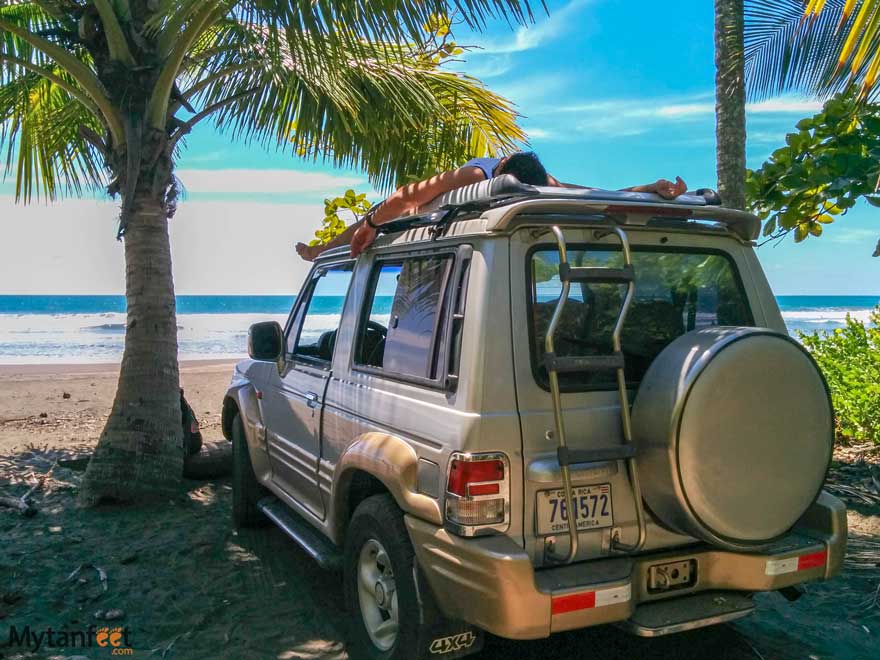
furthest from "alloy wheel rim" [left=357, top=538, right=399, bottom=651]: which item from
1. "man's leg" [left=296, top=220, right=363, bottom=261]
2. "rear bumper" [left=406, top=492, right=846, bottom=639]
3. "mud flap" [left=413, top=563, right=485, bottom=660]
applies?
"man's leg" [left=296, top=220, right=363, bottom=261]

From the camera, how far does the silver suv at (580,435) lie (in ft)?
8.44

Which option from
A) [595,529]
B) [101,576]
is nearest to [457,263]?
[595,529]

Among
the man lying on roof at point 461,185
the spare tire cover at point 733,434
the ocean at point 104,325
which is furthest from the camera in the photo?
the ocean at point 104,325

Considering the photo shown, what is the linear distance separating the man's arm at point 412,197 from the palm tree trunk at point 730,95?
4.12 meters

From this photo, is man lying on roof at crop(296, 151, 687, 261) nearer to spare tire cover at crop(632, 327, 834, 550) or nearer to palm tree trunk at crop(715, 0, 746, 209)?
spare tire cover at crop(632, 327, 834, 550)

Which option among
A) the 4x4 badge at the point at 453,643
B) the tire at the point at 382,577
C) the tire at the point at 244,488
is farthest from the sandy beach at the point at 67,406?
the 4x4 badge at the point at 453,643

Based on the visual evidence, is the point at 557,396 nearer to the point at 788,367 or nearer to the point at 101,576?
the point at 788,367

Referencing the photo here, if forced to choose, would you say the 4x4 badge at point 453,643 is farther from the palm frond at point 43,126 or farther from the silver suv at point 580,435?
the palm frond at point 43,126

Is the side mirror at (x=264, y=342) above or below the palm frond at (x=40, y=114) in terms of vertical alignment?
below

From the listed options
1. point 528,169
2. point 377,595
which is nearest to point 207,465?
point 377,595

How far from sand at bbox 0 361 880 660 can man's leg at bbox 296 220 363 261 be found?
196 cm

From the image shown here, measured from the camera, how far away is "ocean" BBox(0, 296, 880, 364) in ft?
89.2

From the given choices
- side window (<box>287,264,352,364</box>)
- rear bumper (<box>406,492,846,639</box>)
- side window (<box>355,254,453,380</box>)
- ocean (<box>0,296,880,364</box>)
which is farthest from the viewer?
ocean (<box>0,296,880,364</box>)

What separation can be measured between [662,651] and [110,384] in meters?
13.4
